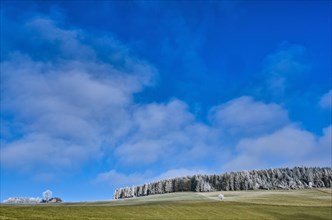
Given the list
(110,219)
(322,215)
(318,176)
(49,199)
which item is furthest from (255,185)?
(110,219)

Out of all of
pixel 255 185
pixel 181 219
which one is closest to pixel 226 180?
pixel 255 185

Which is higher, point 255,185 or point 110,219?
point 255,185

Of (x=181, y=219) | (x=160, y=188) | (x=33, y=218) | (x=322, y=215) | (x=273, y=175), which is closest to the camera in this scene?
(x=33, y=218)

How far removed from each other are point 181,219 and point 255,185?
11203cm

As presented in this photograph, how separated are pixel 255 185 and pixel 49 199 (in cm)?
8152

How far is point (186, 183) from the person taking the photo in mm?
176625

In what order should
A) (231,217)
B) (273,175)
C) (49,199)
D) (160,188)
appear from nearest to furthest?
(231,217), (49,199), (273,175), (160,188)

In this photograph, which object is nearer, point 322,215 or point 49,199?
point 322,215

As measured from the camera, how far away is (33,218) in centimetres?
3155

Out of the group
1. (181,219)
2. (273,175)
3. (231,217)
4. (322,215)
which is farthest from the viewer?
(273,175)

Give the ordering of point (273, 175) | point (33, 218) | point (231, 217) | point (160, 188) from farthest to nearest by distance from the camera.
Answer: point (160, 188), point (273, 175), point (231, 217), point (33, 218)

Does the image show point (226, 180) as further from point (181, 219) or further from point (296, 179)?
point (181, 219)

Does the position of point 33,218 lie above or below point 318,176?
below

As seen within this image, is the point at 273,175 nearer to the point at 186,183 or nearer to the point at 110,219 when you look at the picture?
the point at 186,183
